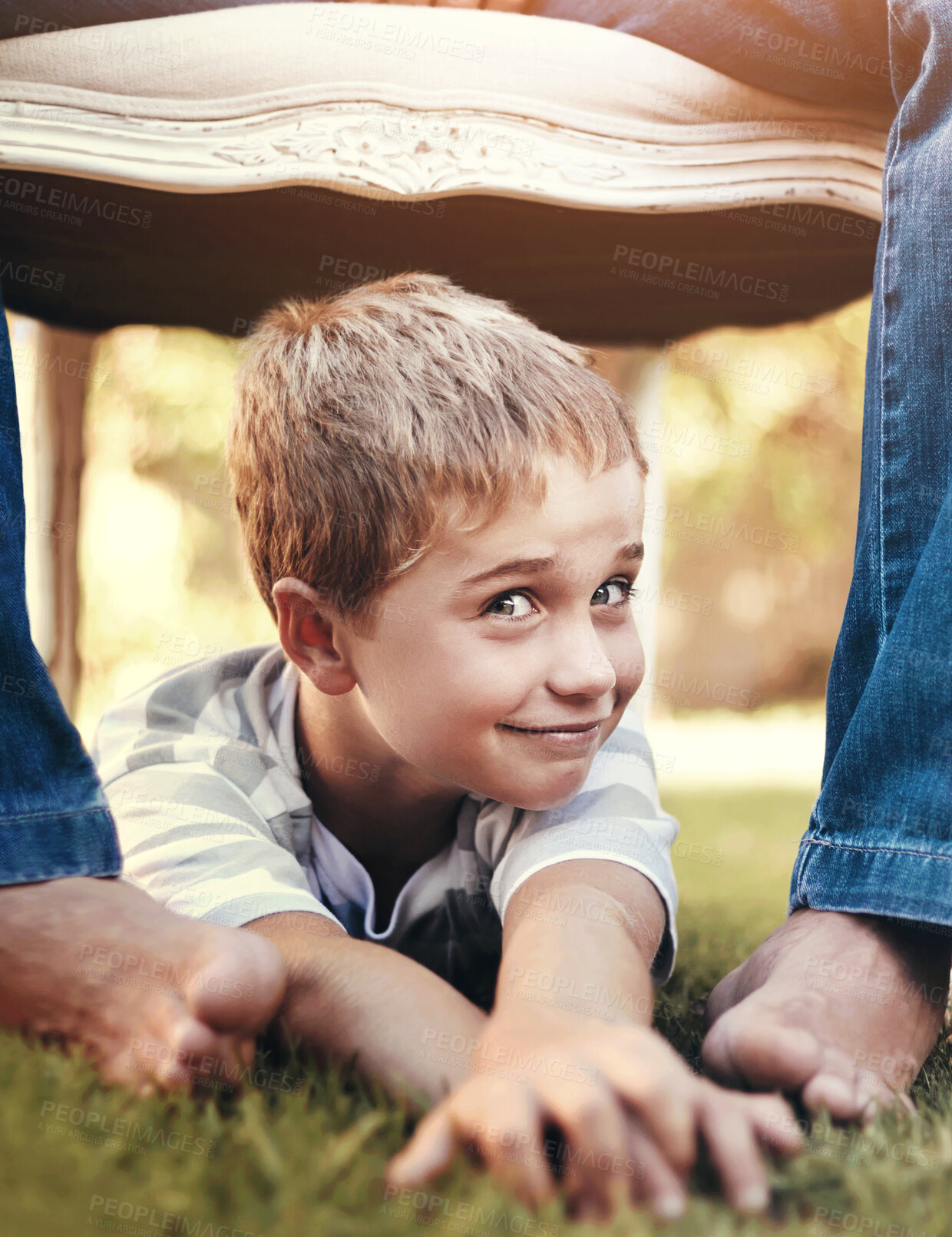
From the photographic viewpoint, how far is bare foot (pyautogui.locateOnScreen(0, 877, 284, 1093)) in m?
0.67

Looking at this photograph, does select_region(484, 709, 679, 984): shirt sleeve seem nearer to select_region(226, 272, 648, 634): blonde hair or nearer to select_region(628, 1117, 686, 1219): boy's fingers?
select_region(226, 272, 648, 634): blonde hair

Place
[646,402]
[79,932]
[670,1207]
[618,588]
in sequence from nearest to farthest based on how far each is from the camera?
1. [670,1207]
2. [79,932]
3. [618,588]
4. [646,402]

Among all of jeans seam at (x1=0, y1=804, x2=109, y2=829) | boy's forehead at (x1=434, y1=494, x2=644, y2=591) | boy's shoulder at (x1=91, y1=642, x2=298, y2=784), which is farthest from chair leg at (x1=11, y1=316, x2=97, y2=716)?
boy's forehead at (x1=434, y1=494, x2=644, y2=591)

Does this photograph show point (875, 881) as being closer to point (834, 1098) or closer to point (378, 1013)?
point (834, 1098)

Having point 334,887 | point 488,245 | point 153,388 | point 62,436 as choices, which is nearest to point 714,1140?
point 334,887

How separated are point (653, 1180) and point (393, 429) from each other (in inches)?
25.2

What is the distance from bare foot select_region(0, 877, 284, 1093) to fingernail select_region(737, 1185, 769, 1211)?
0.32 m

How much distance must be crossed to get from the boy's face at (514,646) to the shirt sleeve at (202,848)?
17 cm

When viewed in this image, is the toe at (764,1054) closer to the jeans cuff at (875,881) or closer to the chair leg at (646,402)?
the jeans cuff at (875,881)

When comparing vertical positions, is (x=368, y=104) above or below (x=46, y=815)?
above

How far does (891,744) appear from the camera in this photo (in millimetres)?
794

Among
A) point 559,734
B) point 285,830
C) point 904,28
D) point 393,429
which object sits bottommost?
point 285,830

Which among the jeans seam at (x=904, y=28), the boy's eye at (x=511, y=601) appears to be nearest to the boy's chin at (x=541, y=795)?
the boy's eye at (x=511, y=601)

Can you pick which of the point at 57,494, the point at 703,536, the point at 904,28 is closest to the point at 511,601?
the point at 904,28
